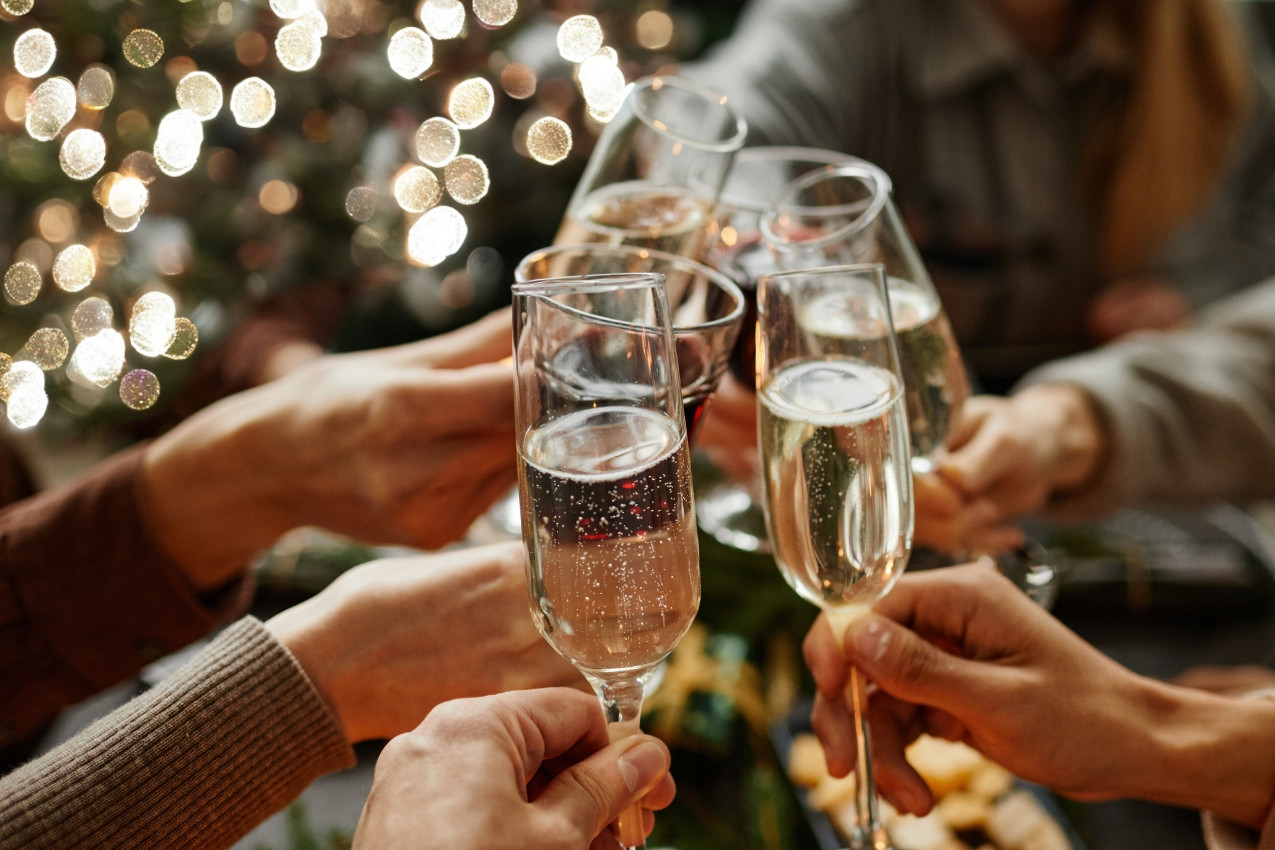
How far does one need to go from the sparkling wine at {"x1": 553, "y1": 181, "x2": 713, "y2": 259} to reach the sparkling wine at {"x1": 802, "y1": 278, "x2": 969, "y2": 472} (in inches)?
7.6

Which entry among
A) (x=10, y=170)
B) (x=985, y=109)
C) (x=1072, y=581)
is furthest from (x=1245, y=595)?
(x=10, y=170)

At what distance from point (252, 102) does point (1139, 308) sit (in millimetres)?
1895

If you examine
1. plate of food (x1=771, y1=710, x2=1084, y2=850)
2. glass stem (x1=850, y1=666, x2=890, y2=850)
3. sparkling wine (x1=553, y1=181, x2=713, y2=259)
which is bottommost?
plate of food (x1=771, y1=710, x2=1084, y2=850)

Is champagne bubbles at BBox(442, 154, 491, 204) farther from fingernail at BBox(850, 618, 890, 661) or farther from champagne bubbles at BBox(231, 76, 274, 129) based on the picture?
fingernail at BBox(850, 618, 890, 661)

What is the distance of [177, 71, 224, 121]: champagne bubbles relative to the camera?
1804 millimetres

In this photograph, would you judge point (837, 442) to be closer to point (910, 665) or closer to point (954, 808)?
point (910, 665)

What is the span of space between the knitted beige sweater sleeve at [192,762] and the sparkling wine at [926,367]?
563 millimetres

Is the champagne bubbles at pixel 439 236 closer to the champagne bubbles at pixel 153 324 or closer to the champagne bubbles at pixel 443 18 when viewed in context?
the champagne bubbles at pixel 443 18

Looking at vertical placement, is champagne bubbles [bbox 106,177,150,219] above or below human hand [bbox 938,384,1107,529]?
above

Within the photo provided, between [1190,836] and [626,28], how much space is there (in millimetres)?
2018

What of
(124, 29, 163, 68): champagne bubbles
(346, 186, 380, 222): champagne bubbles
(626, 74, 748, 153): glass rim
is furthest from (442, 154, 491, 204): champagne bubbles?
(626, 74, 748, 153): glass rim

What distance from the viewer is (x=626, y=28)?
2277 mm

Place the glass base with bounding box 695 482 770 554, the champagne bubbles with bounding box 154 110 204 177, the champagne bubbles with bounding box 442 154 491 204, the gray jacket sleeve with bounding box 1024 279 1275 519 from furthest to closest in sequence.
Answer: the champagne bubbles with bounding box 442 154 491 204 < the champagne bubbles with bounding box 154 110 204 177 < the gray jacket sleeve with bounding box 1024 279 1275 519 < the glass base with bounding box 695 482 770 554

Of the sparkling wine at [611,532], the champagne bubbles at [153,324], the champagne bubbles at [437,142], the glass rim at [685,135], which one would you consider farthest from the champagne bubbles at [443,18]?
the sparkling wine at [611,532]
